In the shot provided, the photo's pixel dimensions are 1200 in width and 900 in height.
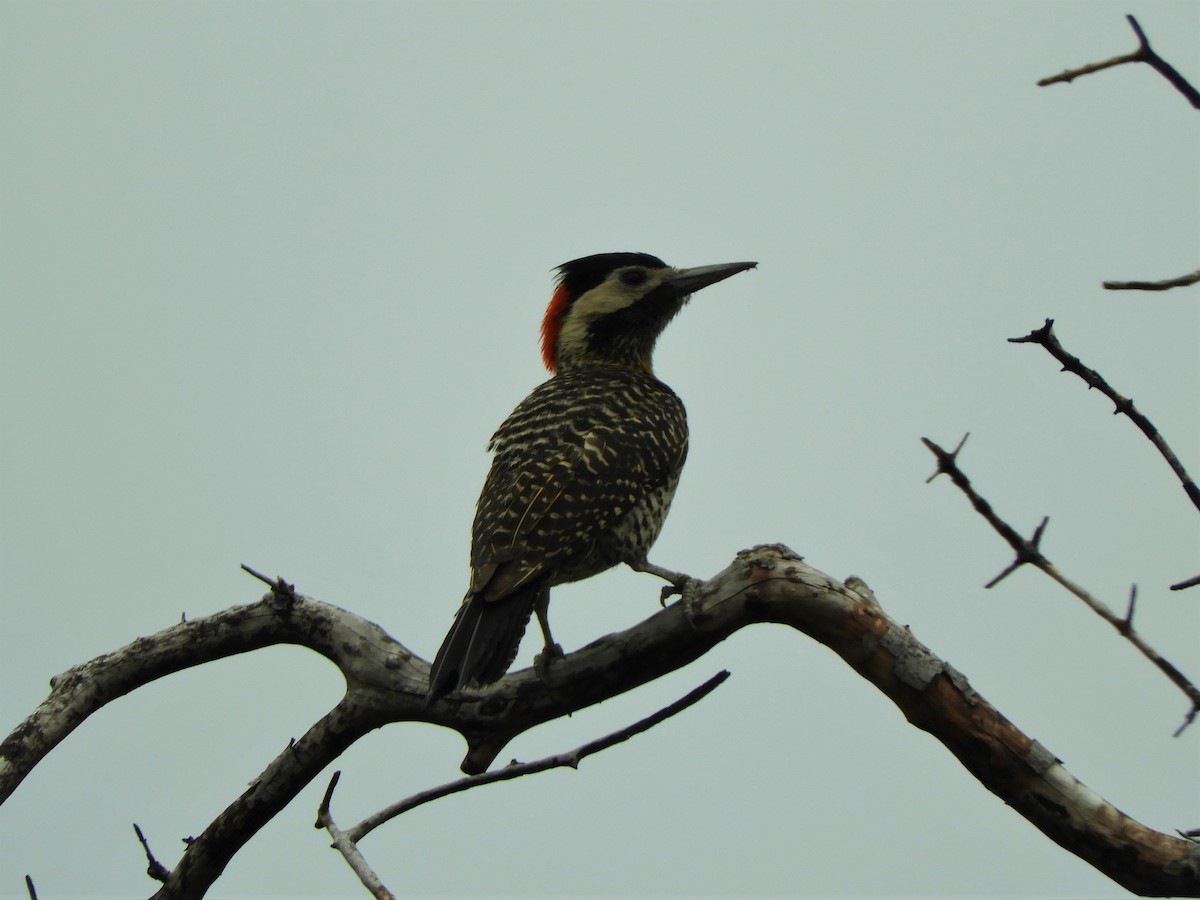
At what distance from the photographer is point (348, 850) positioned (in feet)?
12.6

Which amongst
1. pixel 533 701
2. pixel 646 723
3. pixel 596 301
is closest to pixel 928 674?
pixel 646 723

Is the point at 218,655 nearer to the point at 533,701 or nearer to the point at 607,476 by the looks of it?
the point at 533,701

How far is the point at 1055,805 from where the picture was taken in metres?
4.01

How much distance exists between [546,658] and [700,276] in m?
3.69

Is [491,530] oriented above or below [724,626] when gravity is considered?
above

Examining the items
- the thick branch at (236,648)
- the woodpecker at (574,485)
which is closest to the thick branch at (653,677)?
the thick branch at (236,648)

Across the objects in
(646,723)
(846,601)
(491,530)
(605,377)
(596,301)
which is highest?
(596,301)

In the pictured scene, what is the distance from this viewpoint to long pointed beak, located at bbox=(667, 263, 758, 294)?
803cm

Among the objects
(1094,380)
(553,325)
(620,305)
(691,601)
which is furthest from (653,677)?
(553,325)

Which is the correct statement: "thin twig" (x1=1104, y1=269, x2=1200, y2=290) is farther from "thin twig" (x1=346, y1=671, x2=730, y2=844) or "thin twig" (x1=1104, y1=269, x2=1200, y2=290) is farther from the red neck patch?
the red neck patch

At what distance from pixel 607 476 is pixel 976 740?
87.4 inches

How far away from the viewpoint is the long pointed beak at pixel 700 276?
8.03m

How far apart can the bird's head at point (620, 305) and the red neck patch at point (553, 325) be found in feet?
0.03

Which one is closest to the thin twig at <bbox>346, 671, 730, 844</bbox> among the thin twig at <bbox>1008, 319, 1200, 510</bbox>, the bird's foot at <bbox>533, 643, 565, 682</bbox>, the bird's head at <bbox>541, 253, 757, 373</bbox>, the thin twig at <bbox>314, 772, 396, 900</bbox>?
the thin twig at <bbox>314, 772, 396, 900</bbox>
